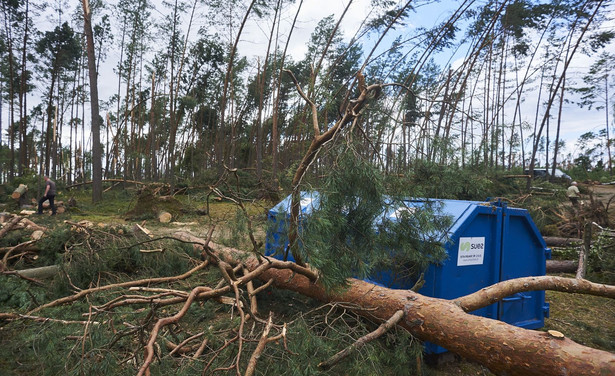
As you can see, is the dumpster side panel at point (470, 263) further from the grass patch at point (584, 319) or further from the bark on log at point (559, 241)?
the bark on log at point (559, 241)

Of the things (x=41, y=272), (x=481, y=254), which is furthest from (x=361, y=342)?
(x=41, y=272)

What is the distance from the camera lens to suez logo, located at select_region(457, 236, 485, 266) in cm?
346

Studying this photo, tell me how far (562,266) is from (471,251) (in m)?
4.52

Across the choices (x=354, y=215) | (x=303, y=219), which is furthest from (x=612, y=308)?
(x=303, y=219)

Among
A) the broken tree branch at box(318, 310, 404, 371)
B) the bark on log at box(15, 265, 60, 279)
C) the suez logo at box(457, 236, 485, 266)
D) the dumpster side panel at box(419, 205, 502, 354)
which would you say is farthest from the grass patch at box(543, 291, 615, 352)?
the bark on log at box(15, 265, 60, 279)

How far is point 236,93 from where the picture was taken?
987 inches

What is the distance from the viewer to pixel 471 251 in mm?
3549

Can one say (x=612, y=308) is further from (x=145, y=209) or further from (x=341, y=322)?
(x=145, y=209)

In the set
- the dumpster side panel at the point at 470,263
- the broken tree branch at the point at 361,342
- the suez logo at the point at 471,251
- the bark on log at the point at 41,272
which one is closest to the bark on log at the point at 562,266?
the dumpster side panel at the point at 470,263

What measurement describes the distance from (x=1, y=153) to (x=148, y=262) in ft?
112

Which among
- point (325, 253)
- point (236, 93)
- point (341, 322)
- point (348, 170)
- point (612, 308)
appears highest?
point (236, 93)

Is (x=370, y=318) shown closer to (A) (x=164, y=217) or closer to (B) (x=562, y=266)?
(B) (x=562, y=266)

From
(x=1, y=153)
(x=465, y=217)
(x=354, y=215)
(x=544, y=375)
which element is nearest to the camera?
(x=544, y=375)

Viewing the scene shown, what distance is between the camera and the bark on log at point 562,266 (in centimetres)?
661
